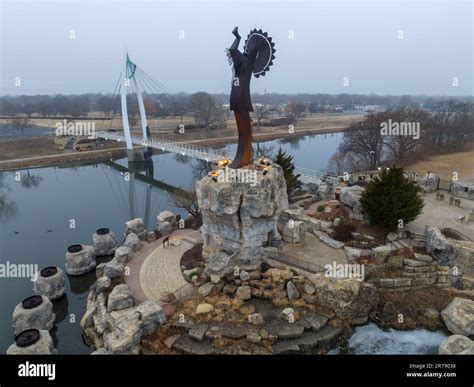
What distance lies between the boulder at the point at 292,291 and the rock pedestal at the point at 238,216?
2046 millimetres

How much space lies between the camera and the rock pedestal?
15078 mm

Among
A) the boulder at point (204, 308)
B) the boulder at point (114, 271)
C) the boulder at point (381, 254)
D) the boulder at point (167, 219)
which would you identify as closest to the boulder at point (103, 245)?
the boulder at point (167, 219)

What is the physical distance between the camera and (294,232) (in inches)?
707

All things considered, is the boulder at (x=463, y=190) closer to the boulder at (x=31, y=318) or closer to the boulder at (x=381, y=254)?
the boulder at (x=381, y=254)

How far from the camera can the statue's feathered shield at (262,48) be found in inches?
671

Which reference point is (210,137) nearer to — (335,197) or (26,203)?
(26,203)

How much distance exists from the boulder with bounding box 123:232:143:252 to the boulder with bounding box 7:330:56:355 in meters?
6.23

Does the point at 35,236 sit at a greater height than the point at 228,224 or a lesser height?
lesser

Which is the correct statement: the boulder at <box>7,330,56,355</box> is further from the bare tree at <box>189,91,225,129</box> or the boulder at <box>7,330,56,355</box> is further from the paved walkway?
the bare tree at <box>189,91,225,129</box>

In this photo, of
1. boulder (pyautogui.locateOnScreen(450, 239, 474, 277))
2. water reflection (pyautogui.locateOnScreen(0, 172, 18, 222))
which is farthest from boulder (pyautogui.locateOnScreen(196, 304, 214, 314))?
water reflection (pyautogui.locateOnScreen(0, 172, 18, 222))

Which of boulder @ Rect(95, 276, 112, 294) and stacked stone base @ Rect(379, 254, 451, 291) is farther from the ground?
stacked stone base @ Rect(379, 254, 451, 291)

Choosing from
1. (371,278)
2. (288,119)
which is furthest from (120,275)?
(288,119)

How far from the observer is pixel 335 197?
80.6 feet
